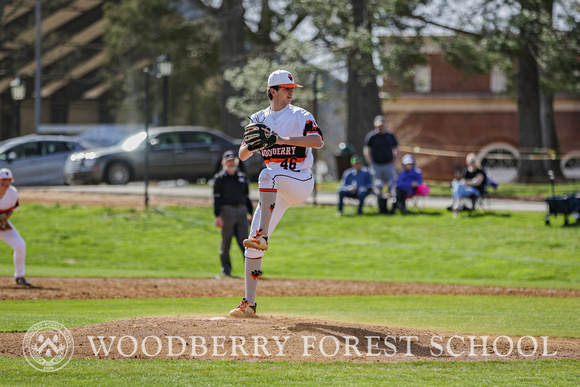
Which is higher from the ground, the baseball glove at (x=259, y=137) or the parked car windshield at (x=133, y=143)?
the parked car windshield at (x=133, y=143)

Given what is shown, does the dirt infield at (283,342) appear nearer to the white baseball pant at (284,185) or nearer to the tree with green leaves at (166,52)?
the white baseball pant at (284,185)

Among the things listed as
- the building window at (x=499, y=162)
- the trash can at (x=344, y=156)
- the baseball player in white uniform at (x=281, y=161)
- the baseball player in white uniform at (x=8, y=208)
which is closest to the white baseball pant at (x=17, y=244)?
the baseball player in white uniform at (x=8, y=208)

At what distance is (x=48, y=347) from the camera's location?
7457mm

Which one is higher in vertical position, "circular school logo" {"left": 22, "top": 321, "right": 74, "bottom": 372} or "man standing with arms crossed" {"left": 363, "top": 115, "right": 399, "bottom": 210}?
"man standing with arms crossed" {"left": 363, "top": 115, "right": 399, "bottom": 210}

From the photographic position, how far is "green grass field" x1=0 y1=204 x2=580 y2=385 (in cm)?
664

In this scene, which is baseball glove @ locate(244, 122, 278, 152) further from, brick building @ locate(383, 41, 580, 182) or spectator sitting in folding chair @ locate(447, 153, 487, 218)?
brick building @ locate(383, 41, 580, 182)

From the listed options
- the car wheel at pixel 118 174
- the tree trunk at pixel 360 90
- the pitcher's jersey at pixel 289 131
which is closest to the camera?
the pitcher's jersey at pixel 289 131

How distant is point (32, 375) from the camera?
655 centimetres

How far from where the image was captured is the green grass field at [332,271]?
6.64 metres

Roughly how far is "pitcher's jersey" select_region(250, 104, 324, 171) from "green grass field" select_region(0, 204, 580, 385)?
7.29 ft

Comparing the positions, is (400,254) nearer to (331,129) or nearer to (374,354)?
(374,354)

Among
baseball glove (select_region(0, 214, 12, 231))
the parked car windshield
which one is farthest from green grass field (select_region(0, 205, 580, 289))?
the parked car windshield

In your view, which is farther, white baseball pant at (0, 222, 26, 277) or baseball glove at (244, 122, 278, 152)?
white baseball pant at (0, 222, 26, 277)

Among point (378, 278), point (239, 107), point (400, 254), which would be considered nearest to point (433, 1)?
point (239, 107)
